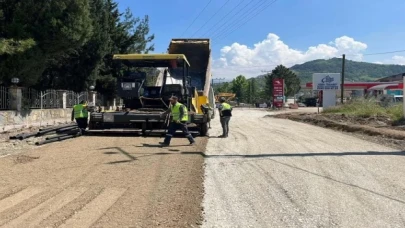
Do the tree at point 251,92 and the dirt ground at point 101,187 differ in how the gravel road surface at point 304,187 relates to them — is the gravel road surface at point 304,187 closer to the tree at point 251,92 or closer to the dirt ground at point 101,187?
the dirt ground at point 101,187

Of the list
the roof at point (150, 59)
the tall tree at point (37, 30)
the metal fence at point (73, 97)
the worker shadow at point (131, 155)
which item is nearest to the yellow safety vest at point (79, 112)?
the roof at point (150, 59)

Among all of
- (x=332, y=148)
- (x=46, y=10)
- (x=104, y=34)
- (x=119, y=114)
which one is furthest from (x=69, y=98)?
(x=332, y=148)

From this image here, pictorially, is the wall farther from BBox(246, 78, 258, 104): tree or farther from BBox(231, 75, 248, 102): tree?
BBox(231, 75, 248, 102): tree

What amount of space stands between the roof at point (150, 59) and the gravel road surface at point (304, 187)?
4301mm

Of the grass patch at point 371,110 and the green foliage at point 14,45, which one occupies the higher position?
the green foliage at point 14,45

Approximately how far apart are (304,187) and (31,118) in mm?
15369

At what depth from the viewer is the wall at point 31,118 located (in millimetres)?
16812

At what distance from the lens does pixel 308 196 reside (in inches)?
263

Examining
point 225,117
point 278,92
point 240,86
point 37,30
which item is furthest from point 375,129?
point 240,86

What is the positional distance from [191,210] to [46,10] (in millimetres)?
15895

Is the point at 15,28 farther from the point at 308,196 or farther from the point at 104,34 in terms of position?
the point at 308,196

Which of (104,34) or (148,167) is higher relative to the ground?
(104,34)

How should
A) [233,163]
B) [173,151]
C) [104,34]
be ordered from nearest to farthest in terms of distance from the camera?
[233,163] < [173,151] < [104,34]

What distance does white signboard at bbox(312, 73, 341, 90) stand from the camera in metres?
39.3
